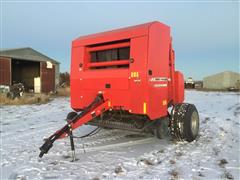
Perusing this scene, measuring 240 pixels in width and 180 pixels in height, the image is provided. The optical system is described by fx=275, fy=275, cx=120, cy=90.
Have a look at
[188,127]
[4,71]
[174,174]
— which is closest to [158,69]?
[188,127]

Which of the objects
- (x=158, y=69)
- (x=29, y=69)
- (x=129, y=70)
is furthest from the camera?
(x=29, y=69)

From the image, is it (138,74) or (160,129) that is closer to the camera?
(138,74)

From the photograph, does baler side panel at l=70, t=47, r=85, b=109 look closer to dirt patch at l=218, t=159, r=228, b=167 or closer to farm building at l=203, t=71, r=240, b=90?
dirt patch at l=218, t=159, r=228, b=167

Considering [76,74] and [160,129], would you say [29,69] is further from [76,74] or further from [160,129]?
[160,129]

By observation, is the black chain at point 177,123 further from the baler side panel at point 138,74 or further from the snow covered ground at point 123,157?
the baler side panel at point 138,74

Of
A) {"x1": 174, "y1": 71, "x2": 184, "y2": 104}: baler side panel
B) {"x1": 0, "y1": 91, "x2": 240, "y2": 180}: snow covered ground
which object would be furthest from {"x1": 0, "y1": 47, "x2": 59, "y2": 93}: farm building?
{"x1": 174, "y1": 71, "x2": 184, "y2": 104}: baler side panel

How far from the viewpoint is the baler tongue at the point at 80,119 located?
16.9 feet

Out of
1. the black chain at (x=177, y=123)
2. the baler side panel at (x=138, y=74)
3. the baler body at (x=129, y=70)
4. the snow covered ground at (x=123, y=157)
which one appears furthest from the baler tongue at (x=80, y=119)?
the black chain at (x=177, y=123)

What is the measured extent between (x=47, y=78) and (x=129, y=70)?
82.6 feet

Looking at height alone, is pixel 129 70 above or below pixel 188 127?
above

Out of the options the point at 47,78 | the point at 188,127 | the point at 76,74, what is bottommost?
the point at 188,127

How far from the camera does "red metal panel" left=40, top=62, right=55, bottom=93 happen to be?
96.0 feet

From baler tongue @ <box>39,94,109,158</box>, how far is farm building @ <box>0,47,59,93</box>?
831 inches

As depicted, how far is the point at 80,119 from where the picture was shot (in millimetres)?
5645
